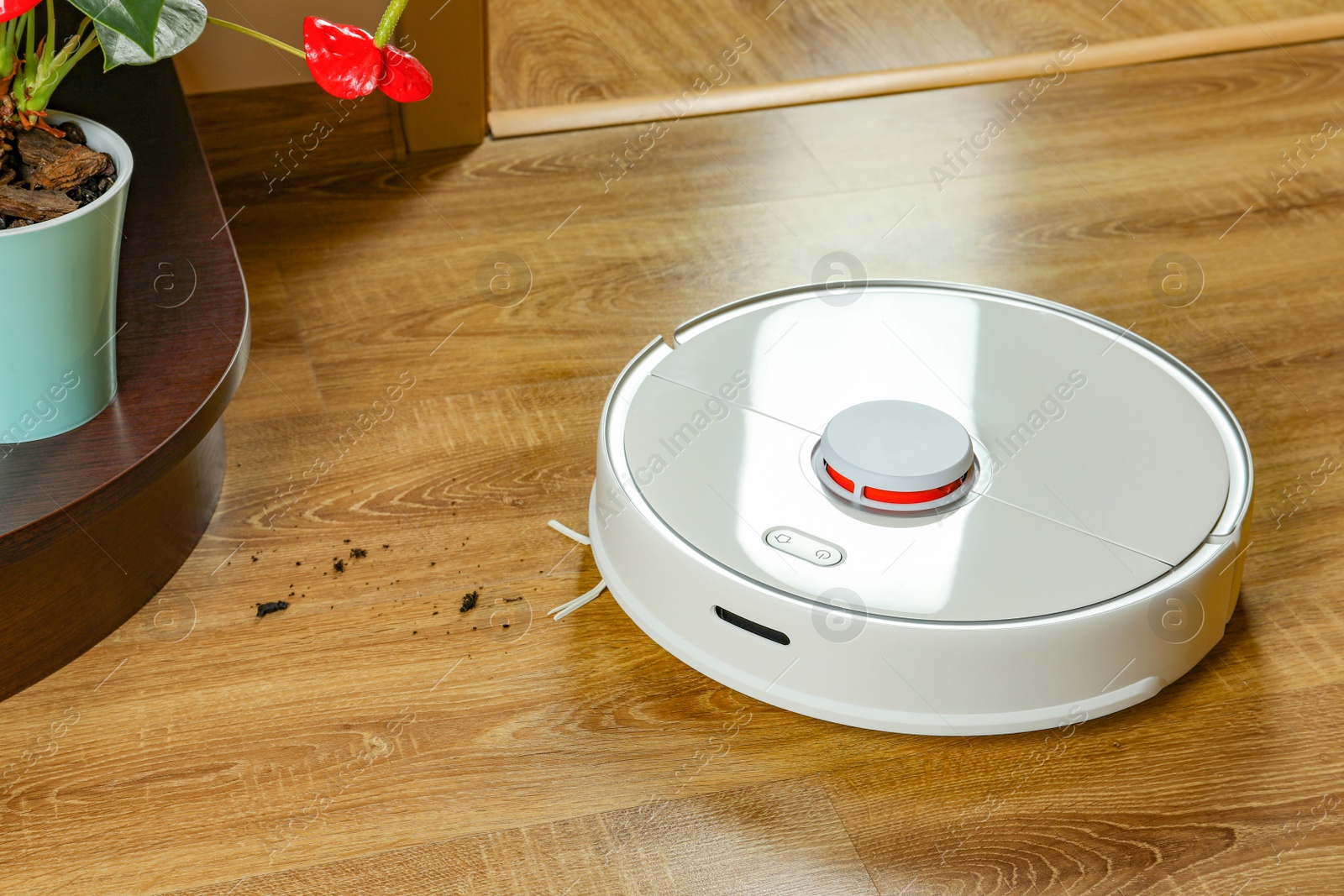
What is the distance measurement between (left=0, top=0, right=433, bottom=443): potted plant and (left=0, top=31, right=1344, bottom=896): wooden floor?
215 millimetres

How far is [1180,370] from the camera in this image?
0.97 metres

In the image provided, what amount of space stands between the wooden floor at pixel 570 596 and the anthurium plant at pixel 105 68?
1.14ft

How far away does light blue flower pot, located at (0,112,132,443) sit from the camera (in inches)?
28.1

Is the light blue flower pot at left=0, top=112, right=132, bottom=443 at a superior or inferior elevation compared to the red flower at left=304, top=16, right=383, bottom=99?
inferior

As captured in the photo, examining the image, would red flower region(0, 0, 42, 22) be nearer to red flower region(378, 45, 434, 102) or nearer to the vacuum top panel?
red flower region(378, 45, 434, 102)

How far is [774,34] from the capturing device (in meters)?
1.81

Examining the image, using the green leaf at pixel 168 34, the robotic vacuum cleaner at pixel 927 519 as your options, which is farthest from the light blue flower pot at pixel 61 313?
the robotic vacuum cleaner at pixel 927 519

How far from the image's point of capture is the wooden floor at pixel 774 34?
1694 mm

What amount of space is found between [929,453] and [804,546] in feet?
0.36

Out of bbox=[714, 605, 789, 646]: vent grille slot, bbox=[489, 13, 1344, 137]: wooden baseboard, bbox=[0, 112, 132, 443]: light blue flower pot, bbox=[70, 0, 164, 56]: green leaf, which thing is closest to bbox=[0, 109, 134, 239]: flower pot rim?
bbox=[0, 112, 132, 443]: light blue flower pot

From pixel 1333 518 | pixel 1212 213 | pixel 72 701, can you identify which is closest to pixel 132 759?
pixel 72 701

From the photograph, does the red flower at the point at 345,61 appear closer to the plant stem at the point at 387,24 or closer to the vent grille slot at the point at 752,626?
the plant stem at the point at 387,24

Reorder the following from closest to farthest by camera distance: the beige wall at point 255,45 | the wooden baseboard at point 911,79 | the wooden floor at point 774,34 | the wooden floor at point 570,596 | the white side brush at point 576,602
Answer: the wooden floor at point 570,596, the white side brush at point 576,602, the beige wall at point 255,45, the wooden baseboard at point 911,79, the wooden floor at point 774,34

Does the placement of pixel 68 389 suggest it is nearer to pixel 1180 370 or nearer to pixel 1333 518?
pixel 1180 370
